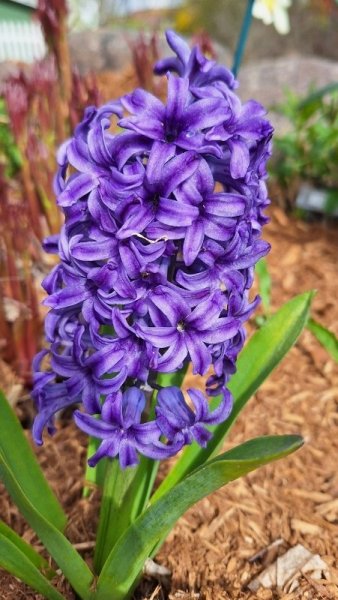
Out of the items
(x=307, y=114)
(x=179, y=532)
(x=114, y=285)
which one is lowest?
(x=179, y=532)

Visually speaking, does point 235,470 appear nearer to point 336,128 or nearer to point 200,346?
point 200,346

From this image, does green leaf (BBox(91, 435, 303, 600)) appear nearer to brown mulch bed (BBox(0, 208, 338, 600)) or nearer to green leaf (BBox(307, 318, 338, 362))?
brown mulch bed (BBox(0, 208, 338, 600))

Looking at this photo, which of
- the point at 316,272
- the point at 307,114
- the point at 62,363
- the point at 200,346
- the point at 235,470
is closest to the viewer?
the point at 235,470

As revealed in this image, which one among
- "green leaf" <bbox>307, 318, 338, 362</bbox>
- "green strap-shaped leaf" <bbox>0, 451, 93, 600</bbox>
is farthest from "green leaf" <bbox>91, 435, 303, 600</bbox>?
"green leaf" <bbox>307, 318, 338, 362</bbox>

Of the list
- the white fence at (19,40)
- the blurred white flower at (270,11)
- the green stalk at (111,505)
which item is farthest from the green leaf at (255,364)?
the white fence at (19,40)

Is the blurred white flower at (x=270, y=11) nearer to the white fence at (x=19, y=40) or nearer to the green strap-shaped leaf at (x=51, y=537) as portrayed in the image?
the green strap-shaped leaf at (x=51, y=537)

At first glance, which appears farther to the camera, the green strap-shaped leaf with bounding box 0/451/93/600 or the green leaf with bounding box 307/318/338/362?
Answer: the green leaf with bounding box 307/318/338/362

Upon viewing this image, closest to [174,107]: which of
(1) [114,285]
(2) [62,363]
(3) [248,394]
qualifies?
(1) [114,285]
